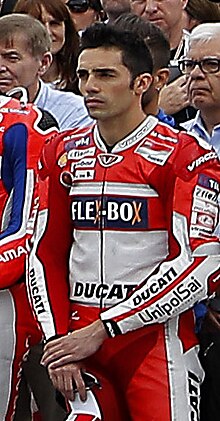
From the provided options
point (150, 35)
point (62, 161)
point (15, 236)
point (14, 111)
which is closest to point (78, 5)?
point (14, 111)

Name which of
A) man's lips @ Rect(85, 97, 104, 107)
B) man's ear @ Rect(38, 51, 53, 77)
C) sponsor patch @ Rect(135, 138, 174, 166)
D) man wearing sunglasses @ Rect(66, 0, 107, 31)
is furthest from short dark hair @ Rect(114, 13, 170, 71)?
man wearing sunglasses @ Rect(66, 0, 107, 31)

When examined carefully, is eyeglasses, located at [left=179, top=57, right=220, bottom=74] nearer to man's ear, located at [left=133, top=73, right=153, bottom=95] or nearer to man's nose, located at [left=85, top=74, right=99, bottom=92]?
man's ear, located at [left=133, top=73, right=153, bottom=95]

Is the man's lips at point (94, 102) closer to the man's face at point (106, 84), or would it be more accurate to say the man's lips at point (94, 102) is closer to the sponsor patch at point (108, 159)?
the man's face at point (106, 84)

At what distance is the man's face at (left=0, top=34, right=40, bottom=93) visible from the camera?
5078mm

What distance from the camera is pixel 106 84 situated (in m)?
3.86

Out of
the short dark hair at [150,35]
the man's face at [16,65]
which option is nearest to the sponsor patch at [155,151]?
the short dark hair at [150,35]

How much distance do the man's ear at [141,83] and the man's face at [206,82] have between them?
0.66 m

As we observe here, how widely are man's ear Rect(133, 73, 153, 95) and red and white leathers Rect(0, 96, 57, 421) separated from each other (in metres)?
0.57

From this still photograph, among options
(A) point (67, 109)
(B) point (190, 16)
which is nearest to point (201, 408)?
(A) point (67, 109)

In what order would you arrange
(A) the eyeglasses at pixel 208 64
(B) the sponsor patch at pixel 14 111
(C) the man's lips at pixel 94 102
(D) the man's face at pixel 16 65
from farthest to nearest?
(D) the man's face at pixel 16 65
(A) the eyeglasses at pixel 208 64
(B) the sponsor patch at pixel 14 111
(C) the man's lips at pixel 94 102

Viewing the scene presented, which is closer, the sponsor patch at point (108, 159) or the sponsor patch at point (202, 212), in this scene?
the sponsor patch at point (202, 212)

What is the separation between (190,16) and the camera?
5.95 m

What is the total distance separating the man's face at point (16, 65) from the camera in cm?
508

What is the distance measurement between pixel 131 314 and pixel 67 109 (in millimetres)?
1667
